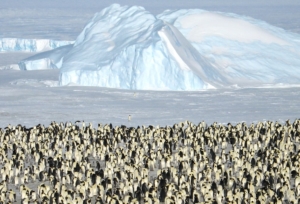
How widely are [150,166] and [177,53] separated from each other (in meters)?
22.7

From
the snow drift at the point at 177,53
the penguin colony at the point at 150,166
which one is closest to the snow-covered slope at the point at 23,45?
the snow drift at the point at 177,53

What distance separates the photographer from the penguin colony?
1783 centimetres

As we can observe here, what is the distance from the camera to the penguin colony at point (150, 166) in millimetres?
17828

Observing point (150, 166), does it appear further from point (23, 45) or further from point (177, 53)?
point (23, 45)

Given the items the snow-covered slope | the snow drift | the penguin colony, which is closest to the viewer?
the penguin colony

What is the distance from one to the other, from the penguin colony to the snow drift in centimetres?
1493

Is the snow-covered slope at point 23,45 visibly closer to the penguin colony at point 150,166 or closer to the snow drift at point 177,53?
the snow drift at point 177,53

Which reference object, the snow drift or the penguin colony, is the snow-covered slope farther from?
the penguin colony

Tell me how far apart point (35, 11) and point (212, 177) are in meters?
162

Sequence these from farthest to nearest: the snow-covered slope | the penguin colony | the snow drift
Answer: the snow-covered slope
the snow drift
the penguin colony

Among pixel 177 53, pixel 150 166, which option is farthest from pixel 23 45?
pixel 150 166

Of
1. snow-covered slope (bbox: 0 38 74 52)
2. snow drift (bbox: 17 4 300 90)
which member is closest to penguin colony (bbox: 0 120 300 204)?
snow drift (bbox: 17 4 300 90)

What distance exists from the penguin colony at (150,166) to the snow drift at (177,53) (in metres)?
14.9

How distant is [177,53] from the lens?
4353 cm
